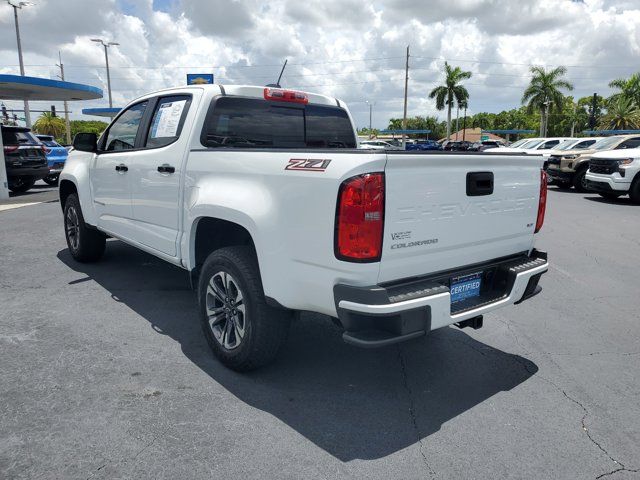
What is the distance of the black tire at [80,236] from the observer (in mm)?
6098

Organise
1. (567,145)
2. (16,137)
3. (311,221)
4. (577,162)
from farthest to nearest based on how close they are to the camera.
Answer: (567,145) → (577,162) → (16,137) → (311,221)

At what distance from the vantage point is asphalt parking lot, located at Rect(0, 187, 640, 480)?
102 inches

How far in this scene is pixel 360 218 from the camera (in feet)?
8.53

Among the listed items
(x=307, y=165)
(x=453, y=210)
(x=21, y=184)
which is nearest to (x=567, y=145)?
(x=453, y=210)

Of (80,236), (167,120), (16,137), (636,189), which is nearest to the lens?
(167,120)

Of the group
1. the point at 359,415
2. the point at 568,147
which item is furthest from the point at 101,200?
the point at 568,147

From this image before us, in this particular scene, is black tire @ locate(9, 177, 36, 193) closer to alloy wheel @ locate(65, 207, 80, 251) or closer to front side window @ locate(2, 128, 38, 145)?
front side window @ locate(2, 128, 38, 145)

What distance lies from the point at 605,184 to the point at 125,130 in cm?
1250

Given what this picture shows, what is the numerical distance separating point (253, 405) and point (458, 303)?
1.41 meters

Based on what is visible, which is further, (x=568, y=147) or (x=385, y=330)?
(x=568, y=147)

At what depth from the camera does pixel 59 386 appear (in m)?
3.27

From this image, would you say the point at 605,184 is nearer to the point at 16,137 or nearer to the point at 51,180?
the point at 16,137

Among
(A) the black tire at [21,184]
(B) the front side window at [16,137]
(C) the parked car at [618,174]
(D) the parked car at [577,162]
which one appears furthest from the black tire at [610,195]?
(A) the black tire at [21,184]

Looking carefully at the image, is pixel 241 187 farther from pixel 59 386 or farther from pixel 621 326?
pixel 621 326
